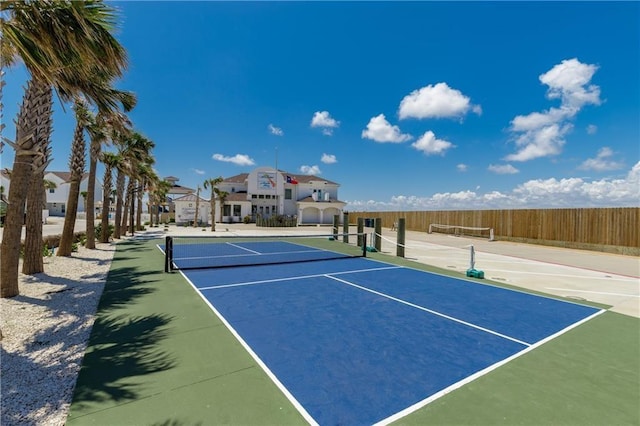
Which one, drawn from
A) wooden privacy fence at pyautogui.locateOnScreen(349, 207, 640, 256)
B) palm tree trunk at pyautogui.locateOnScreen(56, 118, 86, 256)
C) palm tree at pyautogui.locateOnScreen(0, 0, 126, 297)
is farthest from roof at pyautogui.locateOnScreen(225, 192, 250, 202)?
palm tree at pyautogui.locateOnScreen(0, 0, 126, 297)

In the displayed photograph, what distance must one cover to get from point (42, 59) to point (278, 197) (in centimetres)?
4728

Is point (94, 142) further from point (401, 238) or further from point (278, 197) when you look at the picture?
point (278, 197)

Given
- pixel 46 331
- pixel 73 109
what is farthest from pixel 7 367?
pixel 73 109

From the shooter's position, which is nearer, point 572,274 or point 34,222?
point 34,222

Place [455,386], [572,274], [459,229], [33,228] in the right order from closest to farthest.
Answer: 1. [455,386]
2. [33,228]
3. [572,274]
4. [459,229]

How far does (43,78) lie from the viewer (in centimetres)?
625

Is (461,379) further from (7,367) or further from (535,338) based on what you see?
(7,367)

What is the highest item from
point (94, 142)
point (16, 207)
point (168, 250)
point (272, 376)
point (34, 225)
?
point (94, 142)

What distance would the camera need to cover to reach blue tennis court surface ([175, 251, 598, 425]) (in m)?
3.62

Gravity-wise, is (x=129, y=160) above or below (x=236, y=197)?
above

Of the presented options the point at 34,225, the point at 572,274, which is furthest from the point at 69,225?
the point at 572,274

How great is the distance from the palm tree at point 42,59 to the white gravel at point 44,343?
1.20m

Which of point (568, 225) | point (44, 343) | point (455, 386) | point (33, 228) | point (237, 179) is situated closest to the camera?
point (455, 386)

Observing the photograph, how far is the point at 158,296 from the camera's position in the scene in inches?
295
